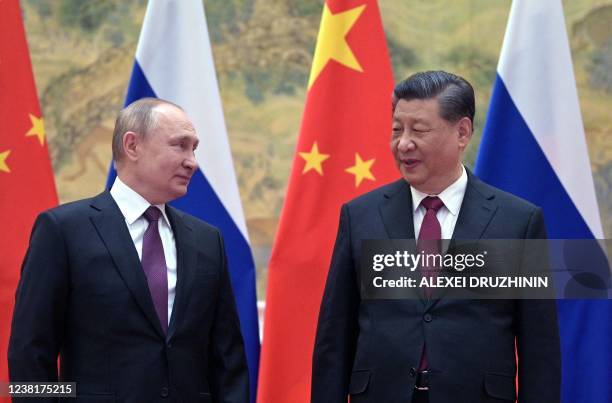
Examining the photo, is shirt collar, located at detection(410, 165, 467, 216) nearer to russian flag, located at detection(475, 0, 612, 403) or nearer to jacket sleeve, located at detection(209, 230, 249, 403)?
jacket sleeve, located at detection(209, 230, 249, 403)

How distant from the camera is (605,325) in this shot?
13.9 ft

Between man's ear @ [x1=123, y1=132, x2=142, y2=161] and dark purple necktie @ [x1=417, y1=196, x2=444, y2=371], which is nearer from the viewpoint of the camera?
dark purple necktie @ [x1=417, y1=196, x2=444, y2=371]

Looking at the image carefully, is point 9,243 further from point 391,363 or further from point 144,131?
point 391,363

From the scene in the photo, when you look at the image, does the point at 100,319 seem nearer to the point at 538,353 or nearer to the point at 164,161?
the point at 164,161

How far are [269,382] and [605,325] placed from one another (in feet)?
5.39

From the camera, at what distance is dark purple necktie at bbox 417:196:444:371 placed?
3148 mm

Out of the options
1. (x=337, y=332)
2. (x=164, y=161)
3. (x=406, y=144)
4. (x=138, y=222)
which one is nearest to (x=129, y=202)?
(x=138, y=222)

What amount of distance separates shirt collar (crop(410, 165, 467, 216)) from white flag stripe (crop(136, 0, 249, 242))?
1.61 metres

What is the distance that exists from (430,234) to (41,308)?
1.36 metres

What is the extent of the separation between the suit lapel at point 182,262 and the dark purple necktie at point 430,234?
831 mm

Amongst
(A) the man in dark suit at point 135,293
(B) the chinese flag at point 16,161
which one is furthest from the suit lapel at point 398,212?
(B) the chinese flag at point 16,161

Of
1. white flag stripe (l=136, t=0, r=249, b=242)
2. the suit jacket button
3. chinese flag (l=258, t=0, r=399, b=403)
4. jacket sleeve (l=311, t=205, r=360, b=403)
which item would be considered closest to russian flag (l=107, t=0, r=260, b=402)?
white flag stripe (l=136, t=0, r=249, b=242)

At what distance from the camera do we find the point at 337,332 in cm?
319

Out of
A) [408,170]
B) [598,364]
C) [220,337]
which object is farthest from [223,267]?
[598,364]
